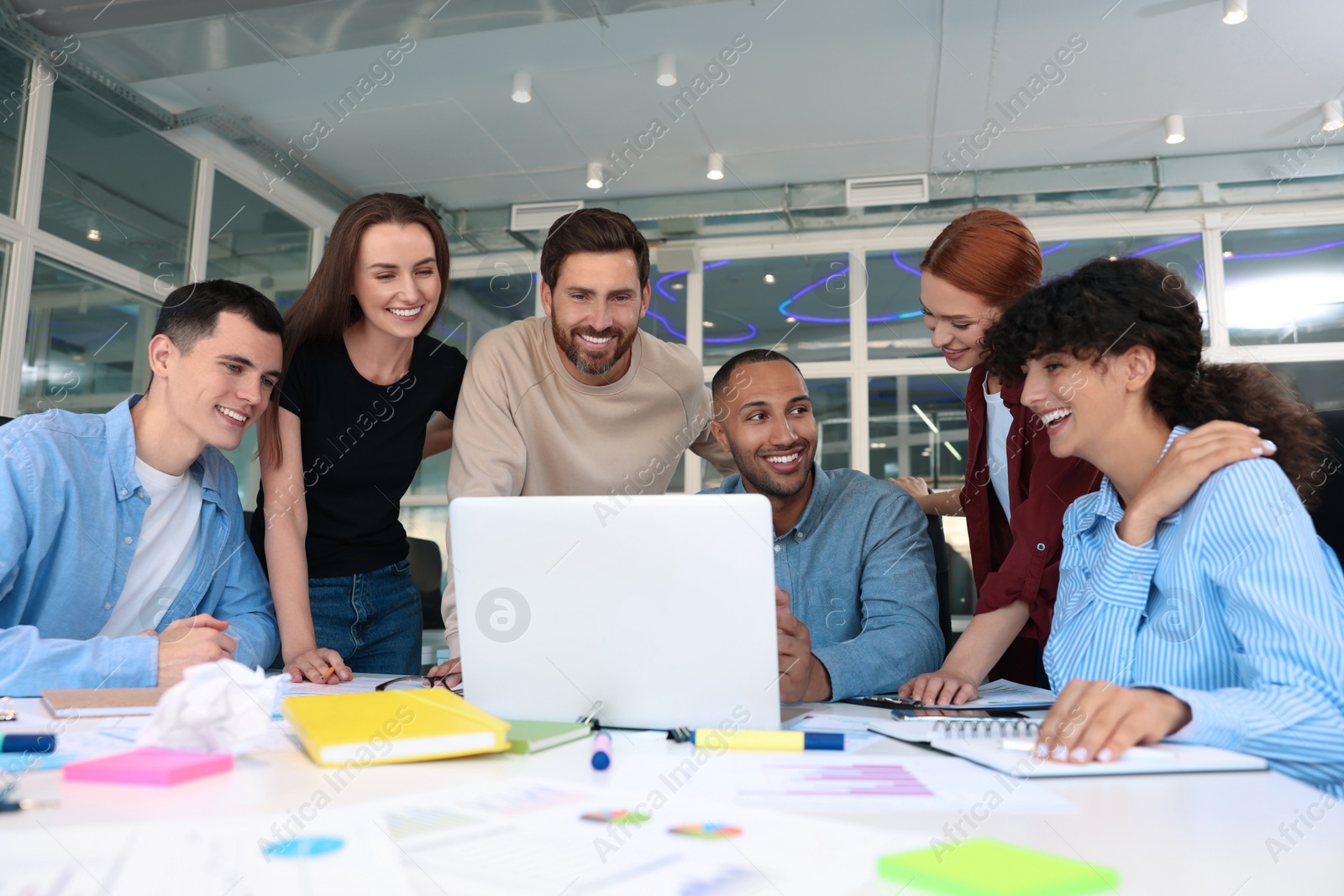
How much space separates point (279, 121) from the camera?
564cm

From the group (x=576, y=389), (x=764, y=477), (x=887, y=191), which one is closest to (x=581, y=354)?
(x=576, y=389)

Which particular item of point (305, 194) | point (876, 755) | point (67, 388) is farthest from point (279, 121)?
point (876, 755)

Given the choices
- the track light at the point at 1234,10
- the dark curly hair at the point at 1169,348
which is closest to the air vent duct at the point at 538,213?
the track light at the point at 1234,10

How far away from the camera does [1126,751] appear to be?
0.94m

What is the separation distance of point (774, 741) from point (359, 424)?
1523 mm

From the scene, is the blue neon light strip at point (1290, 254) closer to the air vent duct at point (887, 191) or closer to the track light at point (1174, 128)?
the track light at point (1174, 128)

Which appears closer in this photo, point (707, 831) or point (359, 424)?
point (707, 831)

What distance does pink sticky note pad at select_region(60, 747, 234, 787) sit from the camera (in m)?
0.81

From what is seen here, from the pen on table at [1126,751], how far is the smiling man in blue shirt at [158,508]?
119 cm

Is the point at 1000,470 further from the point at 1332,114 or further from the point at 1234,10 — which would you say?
the point at 1332,114

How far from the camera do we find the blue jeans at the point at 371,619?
2186mm

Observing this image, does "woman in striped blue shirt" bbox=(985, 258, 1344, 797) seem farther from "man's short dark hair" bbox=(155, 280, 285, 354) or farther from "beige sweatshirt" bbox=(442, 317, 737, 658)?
"man's short dark hair" bbox=(155, 280, 285, 354)

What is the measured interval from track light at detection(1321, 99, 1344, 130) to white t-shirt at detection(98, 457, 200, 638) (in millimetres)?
6094

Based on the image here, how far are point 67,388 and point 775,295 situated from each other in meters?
4.58
